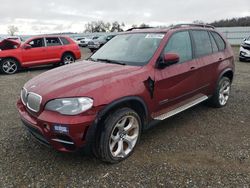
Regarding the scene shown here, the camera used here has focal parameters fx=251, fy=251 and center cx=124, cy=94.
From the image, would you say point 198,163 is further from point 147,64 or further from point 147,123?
point 147,64

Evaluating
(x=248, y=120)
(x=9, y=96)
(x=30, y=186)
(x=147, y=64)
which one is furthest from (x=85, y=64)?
(x=9, y=96)

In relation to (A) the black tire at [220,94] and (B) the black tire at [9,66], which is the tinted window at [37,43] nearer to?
(B) the black tire at [9,66]

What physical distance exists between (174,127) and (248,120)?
4.78ft

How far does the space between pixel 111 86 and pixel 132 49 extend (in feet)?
4.00

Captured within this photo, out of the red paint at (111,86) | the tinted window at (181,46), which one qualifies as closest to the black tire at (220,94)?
the red paint at (111,86)

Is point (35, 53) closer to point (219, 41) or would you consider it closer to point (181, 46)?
point (219, 41)

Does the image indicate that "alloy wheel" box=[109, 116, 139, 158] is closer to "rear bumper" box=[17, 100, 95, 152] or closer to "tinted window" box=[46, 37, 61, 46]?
"rear bumper" box=[17, 100, 95, 152]

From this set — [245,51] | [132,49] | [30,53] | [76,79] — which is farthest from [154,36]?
[245,51]

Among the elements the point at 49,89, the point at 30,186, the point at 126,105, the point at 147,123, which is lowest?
the point at 30,186

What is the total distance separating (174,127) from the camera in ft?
14.4

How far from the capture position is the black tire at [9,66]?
10578 mm

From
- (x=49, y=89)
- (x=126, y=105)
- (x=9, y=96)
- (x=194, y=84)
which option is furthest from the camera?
(x=9, y=96)

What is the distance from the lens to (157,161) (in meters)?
3.31

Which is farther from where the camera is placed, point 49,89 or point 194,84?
point 194,84
